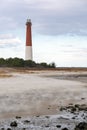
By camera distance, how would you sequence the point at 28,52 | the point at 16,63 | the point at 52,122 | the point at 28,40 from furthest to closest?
1. the point at 16,63
2. the point at 28,52
3. the point at 28,40
4. the point at 52,122

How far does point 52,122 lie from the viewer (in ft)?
41.3

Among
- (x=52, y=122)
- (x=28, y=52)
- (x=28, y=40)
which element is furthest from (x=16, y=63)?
(x=52, y=122)

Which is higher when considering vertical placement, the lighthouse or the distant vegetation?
the lighthouse

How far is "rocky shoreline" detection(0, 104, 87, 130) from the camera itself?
11.6 meters

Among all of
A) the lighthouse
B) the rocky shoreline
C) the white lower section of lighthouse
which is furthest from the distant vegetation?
the rocky shoreline

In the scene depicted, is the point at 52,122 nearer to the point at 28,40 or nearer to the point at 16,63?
the point at 28,40

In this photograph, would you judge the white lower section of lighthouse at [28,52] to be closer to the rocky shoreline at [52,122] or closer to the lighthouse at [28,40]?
the lighthouse at [28,40]

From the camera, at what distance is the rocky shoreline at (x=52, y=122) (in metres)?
11.6

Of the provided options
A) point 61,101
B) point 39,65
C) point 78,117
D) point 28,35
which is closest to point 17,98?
point 61,101

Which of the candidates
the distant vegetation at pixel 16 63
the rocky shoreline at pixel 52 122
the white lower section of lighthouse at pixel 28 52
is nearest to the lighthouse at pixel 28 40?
the white lower section of lighthouse at pixel 28 52

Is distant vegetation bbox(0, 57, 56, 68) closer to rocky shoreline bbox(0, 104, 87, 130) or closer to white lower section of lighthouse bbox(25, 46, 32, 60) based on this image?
white lower section of lighthouse bbox(25, 46, 32, 60)

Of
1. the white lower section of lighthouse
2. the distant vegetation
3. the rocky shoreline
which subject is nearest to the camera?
the rocky shoreline

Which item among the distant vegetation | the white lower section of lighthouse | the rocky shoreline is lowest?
the rocky shoreline

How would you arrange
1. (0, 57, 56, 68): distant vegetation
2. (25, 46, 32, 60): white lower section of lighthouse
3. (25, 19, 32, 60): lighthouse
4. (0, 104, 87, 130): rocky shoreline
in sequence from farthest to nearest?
(0, 57, 56, 68): distant vegetation → (25, 46, 32, 60): white lower section of lighthouse → (25, 19, 32, 60): lighthouse → (0, 104, 87, 130): rocky shoreline
